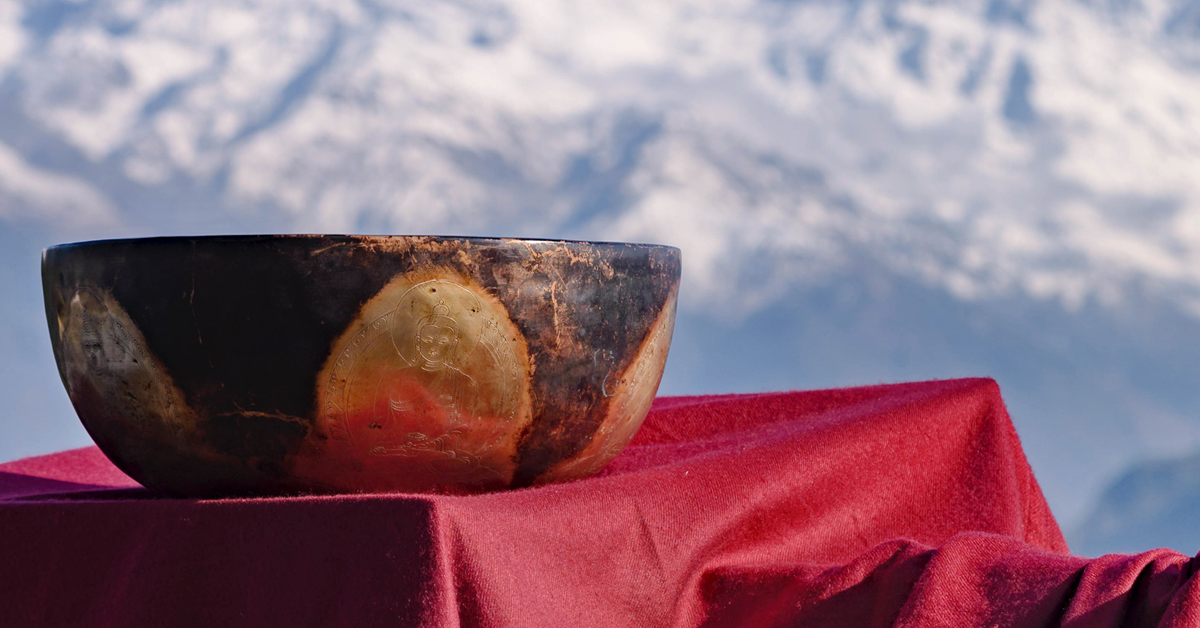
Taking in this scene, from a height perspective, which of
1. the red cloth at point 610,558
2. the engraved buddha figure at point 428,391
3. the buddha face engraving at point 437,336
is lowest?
the red cloth at point 610,558

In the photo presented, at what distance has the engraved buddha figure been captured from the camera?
0.82 m

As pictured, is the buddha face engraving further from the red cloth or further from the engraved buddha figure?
the red cloth

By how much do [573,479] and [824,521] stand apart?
33cm

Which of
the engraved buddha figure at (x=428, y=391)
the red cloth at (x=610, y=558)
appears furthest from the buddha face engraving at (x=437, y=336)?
the red cloth at (x=610, y=558)

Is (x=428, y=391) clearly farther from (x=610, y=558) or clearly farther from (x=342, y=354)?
(x=610, y=558)

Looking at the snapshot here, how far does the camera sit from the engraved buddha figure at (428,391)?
0.82 metres

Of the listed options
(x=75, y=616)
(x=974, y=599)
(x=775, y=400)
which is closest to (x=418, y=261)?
(x=75, y=616)

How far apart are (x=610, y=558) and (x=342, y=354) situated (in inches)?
11.9

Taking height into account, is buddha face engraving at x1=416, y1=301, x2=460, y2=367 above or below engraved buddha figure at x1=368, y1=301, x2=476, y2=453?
above

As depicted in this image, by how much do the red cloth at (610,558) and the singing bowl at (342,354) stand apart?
0.05 m

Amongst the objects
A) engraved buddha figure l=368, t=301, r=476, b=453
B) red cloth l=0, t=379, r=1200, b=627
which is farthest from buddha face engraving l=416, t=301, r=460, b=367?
red cloth l=0, t=379, r=1200, b=627

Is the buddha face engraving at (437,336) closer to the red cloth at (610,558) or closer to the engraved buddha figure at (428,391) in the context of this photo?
the engraved buddha figure at (428,391)

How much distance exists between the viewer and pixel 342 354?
81cm

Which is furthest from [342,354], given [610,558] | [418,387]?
[610,558]
